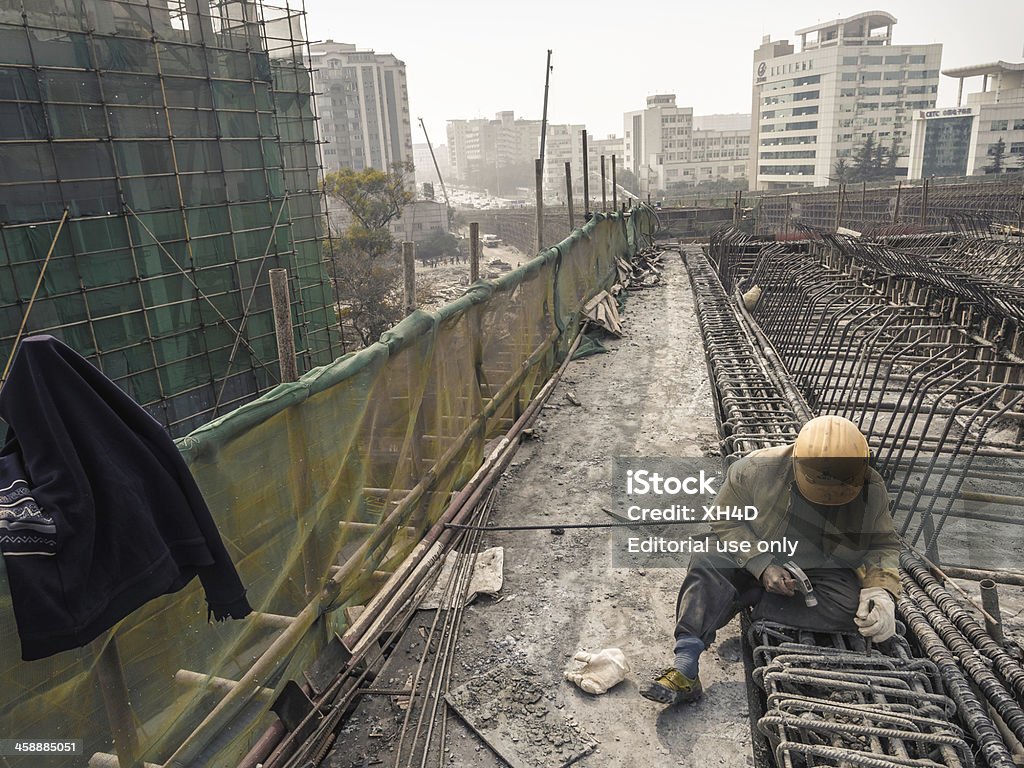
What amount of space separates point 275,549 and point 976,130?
92.0m

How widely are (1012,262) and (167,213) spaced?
17.9m

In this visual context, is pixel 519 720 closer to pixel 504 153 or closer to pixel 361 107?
pixel 361 107

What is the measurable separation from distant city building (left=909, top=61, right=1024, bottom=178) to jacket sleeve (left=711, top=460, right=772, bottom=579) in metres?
84.2

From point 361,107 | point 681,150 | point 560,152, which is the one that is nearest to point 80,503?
point 361,107

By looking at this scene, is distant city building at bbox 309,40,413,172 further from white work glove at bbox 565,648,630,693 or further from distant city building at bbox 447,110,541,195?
white work glove at bbox 565,648,630,693

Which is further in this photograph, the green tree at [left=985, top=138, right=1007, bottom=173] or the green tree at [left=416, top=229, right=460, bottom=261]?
the green tree at [left=416, top=229, right=460, bottom=261]

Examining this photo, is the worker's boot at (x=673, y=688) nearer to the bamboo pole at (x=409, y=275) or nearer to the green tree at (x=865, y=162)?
the bamboo pole at (x=409, y=275)

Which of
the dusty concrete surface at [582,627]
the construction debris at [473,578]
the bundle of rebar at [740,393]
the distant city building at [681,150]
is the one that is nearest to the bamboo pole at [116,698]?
the dusty concrete surface at [582,627]

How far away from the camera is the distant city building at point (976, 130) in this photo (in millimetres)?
72875

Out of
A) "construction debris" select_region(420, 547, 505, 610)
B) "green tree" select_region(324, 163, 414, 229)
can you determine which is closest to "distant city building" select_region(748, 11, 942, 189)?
"green tree" select_region(324, 163, 414, 229)

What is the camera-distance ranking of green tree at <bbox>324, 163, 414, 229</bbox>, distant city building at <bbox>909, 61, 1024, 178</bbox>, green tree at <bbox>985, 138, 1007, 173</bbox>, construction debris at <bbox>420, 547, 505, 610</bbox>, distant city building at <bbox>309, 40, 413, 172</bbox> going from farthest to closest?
distant city building at <bbox>309, 40, 413, 172</bbox>, distant city building at <bbox>909, 61, 1024, 178</bbox>, green tree at <bbox>985, 138, 1007, 173</bbox>, green tree at <bbox>324, 163, 414, 229</bbox>, construction debris at <bbox>420, 547, 505, 610</bbox>

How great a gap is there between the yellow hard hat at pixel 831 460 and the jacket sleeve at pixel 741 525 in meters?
0.31

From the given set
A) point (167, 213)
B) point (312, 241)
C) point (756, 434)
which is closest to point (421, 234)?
point (312, 241)

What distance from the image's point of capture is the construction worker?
3482 millimetres
